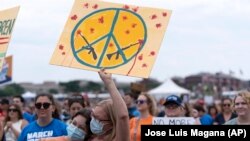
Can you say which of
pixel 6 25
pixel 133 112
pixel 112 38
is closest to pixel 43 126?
pixel 6 25

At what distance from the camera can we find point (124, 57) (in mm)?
5660

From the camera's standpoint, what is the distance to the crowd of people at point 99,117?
5.07 m

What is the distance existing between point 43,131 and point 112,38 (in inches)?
74.2

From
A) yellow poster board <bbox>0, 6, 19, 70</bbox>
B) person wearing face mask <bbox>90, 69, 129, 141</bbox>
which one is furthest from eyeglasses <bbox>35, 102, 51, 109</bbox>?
person wearing face mask <bbox>90, 69, 129, 141</bbox>

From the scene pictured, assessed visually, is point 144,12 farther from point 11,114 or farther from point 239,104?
point 11,114

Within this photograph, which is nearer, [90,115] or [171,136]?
[171,136]

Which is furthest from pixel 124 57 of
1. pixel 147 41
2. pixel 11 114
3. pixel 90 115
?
pixel 11 114

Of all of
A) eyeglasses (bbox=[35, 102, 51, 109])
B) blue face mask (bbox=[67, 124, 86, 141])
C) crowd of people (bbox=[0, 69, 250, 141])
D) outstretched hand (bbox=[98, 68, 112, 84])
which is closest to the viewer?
crowd of people (bbox=[0, 69, 250, 141])

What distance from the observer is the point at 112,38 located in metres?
5.78

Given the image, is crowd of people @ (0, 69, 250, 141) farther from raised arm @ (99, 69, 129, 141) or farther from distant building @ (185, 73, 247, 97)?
distant building @ (185, 73, 247, 97)

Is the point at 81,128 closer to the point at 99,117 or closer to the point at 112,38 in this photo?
the point at 99,117

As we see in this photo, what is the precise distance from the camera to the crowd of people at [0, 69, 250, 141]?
507 centimetres

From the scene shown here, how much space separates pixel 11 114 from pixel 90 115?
201 inches

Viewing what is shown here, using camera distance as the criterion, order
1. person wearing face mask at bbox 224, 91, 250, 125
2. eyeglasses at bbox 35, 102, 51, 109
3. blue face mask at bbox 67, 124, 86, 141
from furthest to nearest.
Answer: eyeglasses at bbox 35, 102, 51, 109
person wearing face mask at bbox 224, 91, 250, 125
blue face mask at bbox 67, 124, 86, 141
